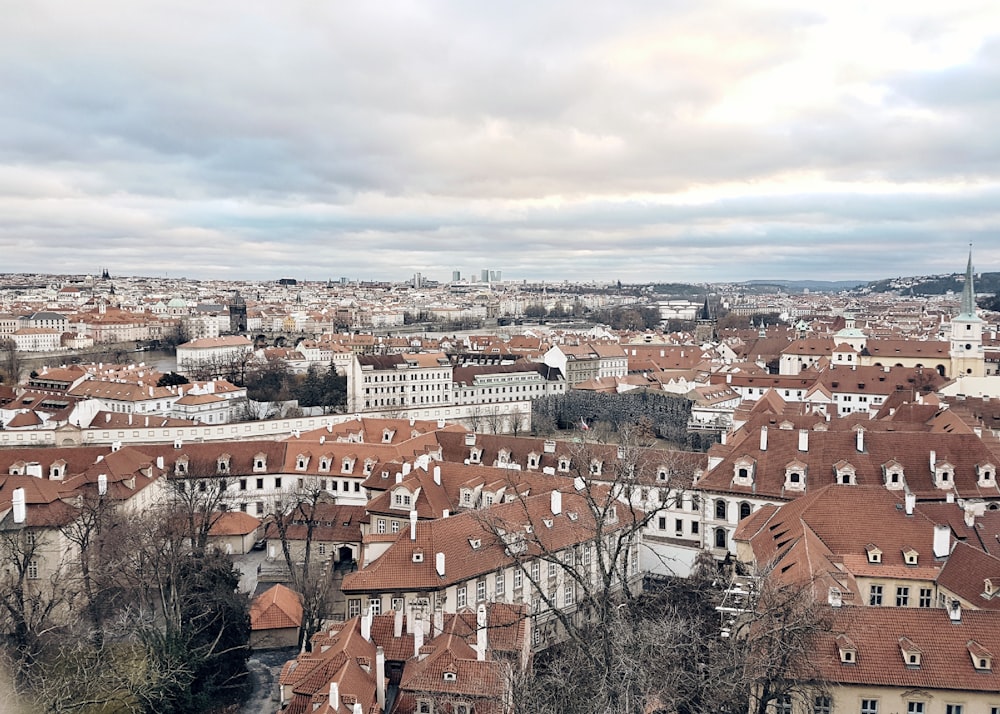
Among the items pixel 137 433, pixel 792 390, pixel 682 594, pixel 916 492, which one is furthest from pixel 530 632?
pixel 792 390

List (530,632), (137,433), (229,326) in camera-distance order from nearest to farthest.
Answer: (530,632), (137,433), (229,326)

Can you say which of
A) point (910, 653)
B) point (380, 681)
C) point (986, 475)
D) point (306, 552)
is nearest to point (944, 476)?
point (986, 475)

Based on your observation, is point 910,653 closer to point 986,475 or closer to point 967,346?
point 986,475

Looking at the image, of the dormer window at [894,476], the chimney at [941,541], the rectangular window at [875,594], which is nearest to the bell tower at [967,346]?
the dormer window at [894,476]

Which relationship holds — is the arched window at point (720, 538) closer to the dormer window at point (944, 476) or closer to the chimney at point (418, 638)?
the dormer window at point (944, 476)

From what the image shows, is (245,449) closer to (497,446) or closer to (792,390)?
(497,446)

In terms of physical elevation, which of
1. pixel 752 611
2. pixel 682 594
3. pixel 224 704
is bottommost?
pixel 224 704

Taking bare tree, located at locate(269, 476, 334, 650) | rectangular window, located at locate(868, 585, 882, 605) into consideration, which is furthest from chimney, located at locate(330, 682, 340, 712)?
rectangular window, located at locate(868, 585, 882, 605)
